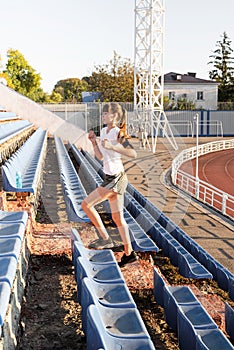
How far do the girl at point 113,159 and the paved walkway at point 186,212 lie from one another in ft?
12.1

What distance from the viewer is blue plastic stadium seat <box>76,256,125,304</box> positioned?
3.75 meters

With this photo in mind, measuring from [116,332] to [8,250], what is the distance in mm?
911

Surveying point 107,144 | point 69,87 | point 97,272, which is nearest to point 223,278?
point 97,272

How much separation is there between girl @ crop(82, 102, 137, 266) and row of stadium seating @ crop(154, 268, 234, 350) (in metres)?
0.66

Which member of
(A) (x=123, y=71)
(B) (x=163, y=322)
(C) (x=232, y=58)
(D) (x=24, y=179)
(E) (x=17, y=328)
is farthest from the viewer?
(C) (x=232, y=58)

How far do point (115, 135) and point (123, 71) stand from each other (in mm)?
61264

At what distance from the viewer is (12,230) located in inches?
154

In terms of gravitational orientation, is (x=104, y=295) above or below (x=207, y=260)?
above

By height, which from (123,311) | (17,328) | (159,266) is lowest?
(159,266)

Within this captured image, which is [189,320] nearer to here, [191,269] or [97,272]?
[97,272]

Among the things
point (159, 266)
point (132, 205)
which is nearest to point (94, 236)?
point (159, 266)

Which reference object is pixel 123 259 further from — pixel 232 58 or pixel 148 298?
pixel 232 58

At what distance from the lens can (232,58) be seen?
2864 inches

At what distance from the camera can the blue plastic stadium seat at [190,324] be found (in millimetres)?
3527
